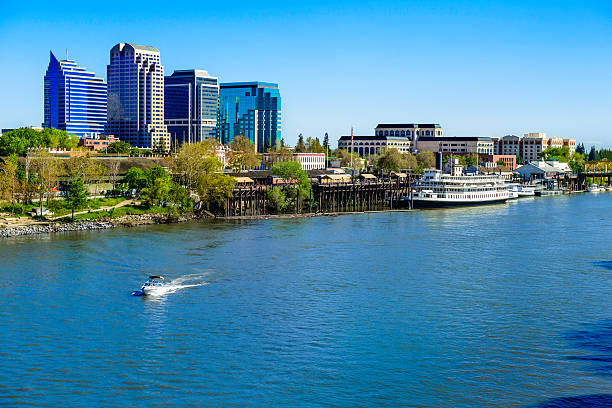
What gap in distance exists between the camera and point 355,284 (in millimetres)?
53062

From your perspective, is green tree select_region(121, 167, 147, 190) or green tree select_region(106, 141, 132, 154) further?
green tree select_region(106, 141, 132, 154)

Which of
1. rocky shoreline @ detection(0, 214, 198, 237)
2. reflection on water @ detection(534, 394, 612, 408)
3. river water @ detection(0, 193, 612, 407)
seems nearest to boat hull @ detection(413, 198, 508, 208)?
rocky shoreline @ detection(0, 214, 198, 237)

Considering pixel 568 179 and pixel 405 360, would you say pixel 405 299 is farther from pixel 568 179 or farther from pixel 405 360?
pixel 568 179

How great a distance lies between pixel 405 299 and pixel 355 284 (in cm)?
550

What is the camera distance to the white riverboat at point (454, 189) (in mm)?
125750

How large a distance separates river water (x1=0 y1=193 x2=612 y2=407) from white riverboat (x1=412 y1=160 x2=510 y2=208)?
5167 cm

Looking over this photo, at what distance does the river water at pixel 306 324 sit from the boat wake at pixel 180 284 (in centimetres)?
30

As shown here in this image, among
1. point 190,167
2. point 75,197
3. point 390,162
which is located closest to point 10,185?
point 75,197

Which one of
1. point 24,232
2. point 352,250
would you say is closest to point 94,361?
point 352,250

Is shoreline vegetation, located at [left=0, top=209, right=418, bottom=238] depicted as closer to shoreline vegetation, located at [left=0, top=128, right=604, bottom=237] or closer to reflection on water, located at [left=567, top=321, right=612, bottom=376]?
shoreline vegetation, located at [left=0, top=128, right=604, bottom=237]

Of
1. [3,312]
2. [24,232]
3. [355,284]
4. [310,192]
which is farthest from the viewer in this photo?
[310,192]

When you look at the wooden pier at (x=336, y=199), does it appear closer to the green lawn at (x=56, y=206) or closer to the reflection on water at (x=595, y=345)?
the green lawn at (x=56, y=206)

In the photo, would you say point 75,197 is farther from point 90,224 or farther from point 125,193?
point 125,193

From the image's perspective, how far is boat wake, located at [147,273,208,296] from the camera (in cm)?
4919
